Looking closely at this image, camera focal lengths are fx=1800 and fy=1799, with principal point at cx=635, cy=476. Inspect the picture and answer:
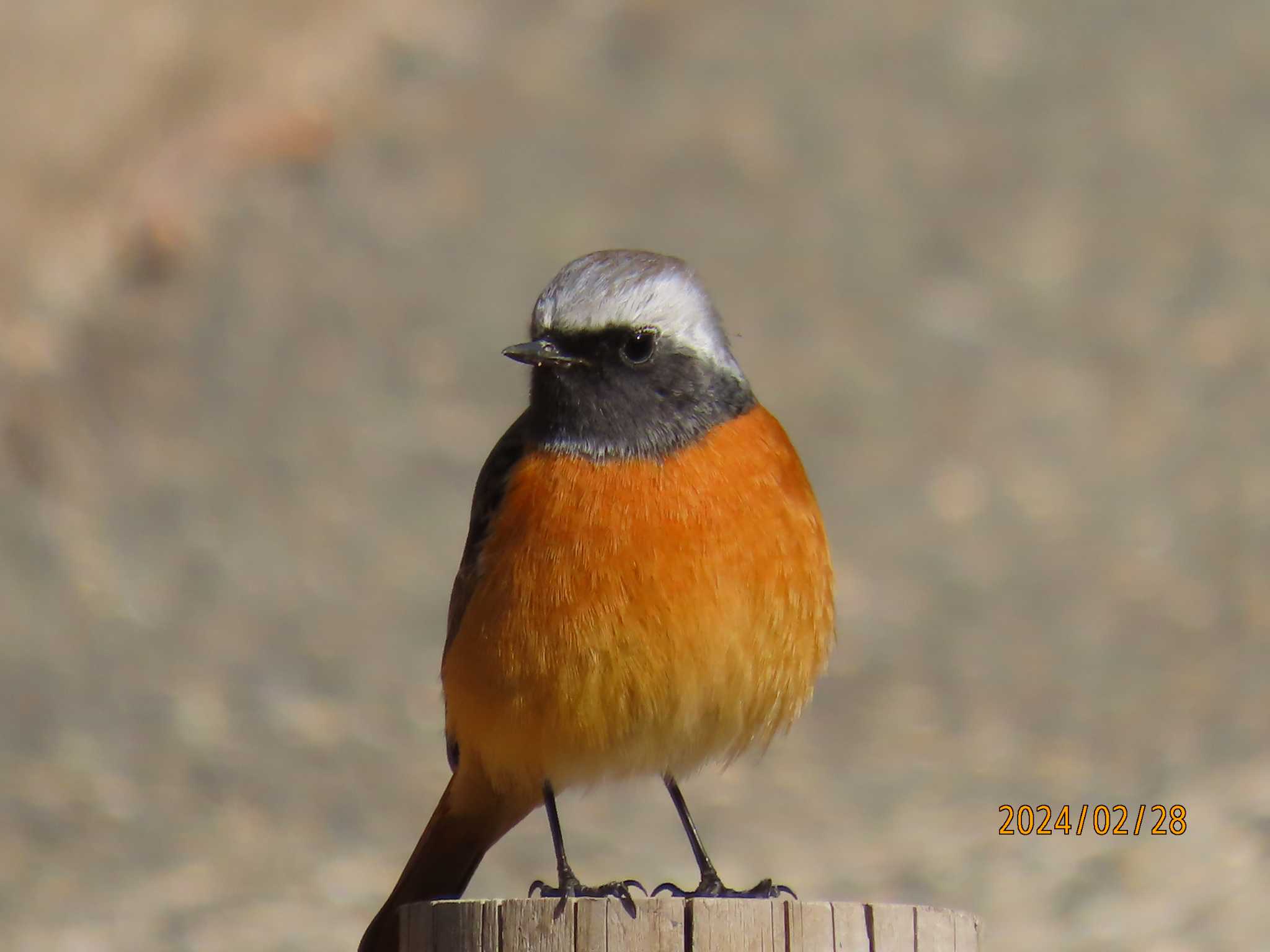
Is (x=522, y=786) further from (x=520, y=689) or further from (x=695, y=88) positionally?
(x=695, y=88)

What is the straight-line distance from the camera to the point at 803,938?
4293mm

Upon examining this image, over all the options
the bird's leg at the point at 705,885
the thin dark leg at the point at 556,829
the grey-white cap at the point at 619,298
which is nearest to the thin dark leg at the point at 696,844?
the bird's leg at the point at 705,885

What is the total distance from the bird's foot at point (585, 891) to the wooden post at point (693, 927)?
0.02 metres

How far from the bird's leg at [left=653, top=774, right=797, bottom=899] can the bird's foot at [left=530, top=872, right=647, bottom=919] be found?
0.14m

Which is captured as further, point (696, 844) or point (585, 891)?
point (696, 844)

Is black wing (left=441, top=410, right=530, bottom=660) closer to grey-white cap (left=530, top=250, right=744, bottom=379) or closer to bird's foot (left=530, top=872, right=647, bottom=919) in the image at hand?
grey-white cap (left=530, top=250, right=744, bottom=379)

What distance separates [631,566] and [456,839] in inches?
59.4

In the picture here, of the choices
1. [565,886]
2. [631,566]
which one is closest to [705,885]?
[565,886]

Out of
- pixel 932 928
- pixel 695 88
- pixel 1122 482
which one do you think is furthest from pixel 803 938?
pixel 695 88

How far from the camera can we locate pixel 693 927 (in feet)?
14.1
